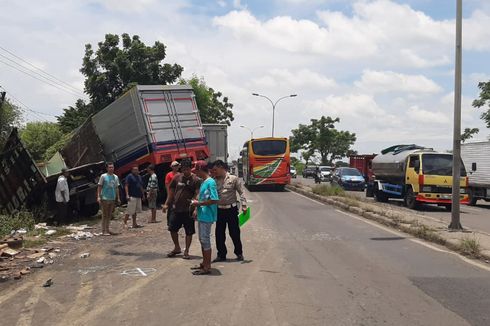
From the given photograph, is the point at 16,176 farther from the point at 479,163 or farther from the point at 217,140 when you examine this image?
the point at 479,163

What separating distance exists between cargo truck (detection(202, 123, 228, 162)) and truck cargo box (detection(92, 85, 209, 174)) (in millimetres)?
4169

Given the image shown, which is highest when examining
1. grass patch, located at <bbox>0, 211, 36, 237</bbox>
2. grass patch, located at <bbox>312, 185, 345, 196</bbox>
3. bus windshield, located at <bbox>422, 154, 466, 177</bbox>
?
bus windshield, located at <bbox>422, 154, 466, 177</bbox>

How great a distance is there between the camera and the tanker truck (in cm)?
1875

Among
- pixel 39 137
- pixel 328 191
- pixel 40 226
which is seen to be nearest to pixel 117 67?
pixel 39 137

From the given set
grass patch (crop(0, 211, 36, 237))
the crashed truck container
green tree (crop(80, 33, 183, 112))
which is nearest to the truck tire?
the crashed truck container

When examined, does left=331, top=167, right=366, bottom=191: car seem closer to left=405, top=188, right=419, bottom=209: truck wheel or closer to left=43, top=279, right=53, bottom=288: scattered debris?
left=405, top=188, right=419, bottom=209: truck wheel

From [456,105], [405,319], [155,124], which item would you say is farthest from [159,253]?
[155,124]

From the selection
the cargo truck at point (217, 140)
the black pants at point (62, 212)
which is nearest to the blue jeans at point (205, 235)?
the black pants at point (62, 212)

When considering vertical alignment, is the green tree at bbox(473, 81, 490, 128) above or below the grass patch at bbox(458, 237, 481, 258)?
above

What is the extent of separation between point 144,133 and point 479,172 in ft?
48.6

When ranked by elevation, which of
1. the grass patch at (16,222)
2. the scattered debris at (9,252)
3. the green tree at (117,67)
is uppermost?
the green tree at (117,67)

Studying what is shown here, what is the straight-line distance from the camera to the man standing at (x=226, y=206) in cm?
852

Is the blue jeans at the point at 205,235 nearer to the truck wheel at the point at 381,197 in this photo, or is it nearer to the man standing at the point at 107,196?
the man standing at the point at 107,196

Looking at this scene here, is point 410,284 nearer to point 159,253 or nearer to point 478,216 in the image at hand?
point 159,253
